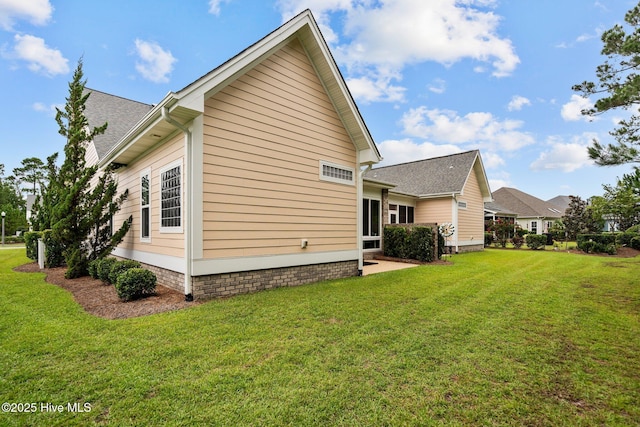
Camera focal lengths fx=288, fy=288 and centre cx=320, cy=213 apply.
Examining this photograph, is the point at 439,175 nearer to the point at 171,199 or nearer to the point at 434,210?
the point at 434,210

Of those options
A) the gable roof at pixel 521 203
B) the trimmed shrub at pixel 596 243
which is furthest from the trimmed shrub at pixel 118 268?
the gable roof at pixel 521 203

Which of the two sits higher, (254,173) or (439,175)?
(439,175)

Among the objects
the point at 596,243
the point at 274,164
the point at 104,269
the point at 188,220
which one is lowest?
the point at 596,243

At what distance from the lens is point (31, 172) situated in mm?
44906

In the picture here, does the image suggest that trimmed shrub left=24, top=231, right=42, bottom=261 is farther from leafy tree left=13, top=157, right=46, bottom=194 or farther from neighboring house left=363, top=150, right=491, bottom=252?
leafy tree left=13, top=157, right=46, bottom=194

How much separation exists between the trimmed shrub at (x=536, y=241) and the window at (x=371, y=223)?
12.5 meters

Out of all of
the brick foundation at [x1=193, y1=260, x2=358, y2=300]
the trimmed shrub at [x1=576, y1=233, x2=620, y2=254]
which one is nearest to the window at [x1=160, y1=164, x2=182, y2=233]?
the brick foundation at [x1=193, y1=260, x2=358, y2=300]

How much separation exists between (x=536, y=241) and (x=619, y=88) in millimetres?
15874

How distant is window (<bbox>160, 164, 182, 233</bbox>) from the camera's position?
634 cm

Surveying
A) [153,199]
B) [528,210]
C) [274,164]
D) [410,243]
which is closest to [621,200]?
[410,243]

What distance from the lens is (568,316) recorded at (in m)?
5.03

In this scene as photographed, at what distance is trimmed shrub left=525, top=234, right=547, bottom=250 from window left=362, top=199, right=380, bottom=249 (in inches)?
494

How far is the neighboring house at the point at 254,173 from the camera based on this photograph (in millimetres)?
5820

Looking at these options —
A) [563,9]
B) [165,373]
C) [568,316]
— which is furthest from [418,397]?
[563,9]
